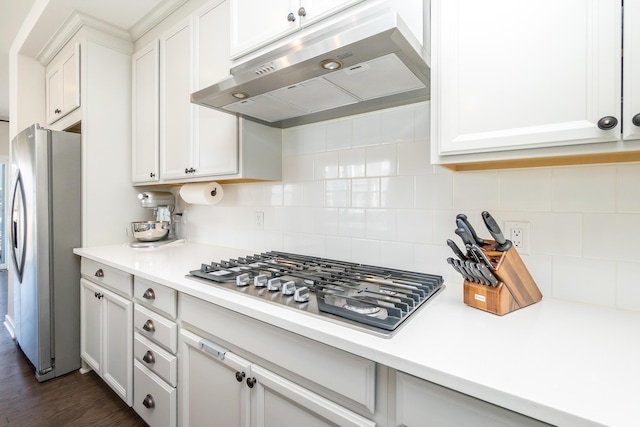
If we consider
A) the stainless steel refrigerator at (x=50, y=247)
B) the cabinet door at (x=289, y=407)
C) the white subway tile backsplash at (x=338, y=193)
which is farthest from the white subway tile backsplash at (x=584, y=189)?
the stainless steel refrigerator at (x=50, y=247)

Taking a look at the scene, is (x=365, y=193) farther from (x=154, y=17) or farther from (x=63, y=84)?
(x=63, y=84)

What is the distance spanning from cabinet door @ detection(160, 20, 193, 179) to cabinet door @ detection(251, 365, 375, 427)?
1.34 metres

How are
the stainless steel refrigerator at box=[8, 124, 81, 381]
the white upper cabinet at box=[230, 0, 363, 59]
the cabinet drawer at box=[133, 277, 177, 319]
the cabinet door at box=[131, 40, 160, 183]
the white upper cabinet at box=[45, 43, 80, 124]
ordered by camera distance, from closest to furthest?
the white upper cabinet at box=[230, 0, 363, 59]
the cabinet drawer at box=[133, 277, 177, 319]
the stainless steel refrigerator at box=[8, 124, 81, 381]
the cabinet door at box=[131, 40, 160, 183]
the white upper cabinet at box=[45, 43, 80, 124]

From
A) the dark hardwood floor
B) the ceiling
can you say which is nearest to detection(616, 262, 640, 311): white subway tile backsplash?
the dark hardwood floor

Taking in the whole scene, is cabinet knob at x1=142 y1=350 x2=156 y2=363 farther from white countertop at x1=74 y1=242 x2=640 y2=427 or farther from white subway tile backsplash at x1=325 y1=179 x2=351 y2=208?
white subway tile backsplash at x1=325 y1=179 x2=351 y2=208

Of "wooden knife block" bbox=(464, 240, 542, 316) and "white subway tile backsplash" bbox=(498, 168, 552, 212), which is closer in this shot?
"wooden knife block" bbox=(464, 240, 542, 316)

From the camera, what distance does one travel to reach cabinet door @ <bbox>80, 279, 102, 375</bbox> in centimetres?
190

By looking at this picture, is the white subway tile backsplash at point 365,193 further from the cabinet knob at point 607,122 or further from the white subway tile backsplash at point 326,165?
the cabinet knob at point 607,122

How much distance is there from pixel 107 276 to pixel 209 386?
1.08m

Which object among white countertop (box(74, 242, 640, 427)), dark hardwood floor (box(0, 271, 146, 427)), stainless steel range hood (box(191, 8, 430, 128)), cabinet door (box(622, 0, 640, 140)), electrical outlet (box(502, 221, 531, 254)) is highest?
stainless steel range hood (box(191, 8, 430, 128))

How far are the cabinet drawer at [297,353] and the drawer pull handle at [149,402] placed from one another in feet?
1.93

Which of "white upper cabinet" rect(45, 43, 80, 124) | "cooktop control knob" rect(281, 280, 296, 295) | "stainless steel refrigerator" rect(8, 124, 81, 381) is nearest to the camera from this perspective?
"cooktop control knob" rect(281, 280, 296, 295)

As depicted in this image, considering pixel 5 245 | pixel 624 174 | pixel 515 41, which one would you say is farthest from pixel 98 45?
pixel 5 245

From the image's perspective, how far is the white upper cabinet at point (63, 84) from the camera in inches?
87.9
